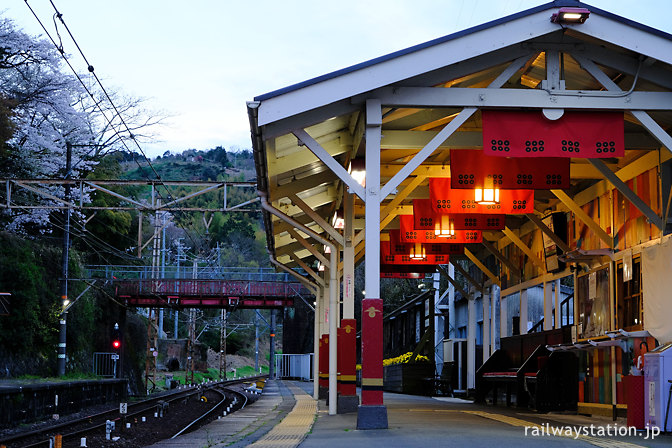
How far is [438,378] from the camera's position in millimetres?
34625

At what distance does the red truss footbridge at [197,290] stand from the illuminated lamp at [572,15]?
38.1 metres

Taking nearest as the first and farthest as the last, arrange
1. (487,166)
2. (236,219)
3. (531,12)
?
1. (531,12)
2. (487,166)
3. (236,219)

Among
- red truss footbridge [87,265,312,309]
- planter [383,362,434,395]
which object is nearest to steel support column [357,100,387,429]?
planter [383,362,434,395]

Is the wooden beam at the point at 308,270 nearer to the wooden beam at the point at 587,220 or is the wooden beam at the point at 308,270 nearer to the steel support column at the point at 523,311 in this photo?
the steel support column at the point at 523,311

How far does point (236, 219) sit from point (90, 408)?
85.9 meters

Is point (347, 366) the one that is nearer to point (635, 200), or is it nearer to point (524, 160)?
point (524, 160)

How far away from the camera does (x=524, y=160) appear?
1537 centimetres

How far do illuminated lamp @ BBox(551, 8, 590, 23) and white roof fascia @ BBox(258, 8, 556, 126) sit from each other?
0.21m

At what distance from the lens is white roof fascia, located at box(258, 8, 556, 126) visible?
12570mm

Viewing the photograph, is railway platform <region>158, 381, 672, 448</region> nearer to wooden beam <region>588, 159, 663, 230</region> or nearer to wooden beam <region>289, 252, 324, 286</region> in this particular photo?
wooden beam <region>588, 159, 663, 230</region>

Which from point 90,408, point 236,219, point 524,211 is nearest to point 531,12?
point 524,211

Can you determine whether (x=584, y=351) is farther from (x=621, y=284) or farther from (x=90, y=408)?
(x=90, y=408)

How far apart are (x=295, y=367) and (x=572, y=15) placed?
59573mm

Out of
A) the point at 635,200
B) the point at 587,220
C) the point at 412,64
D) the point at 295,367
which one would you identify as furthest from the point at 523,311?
the point at 295,367
